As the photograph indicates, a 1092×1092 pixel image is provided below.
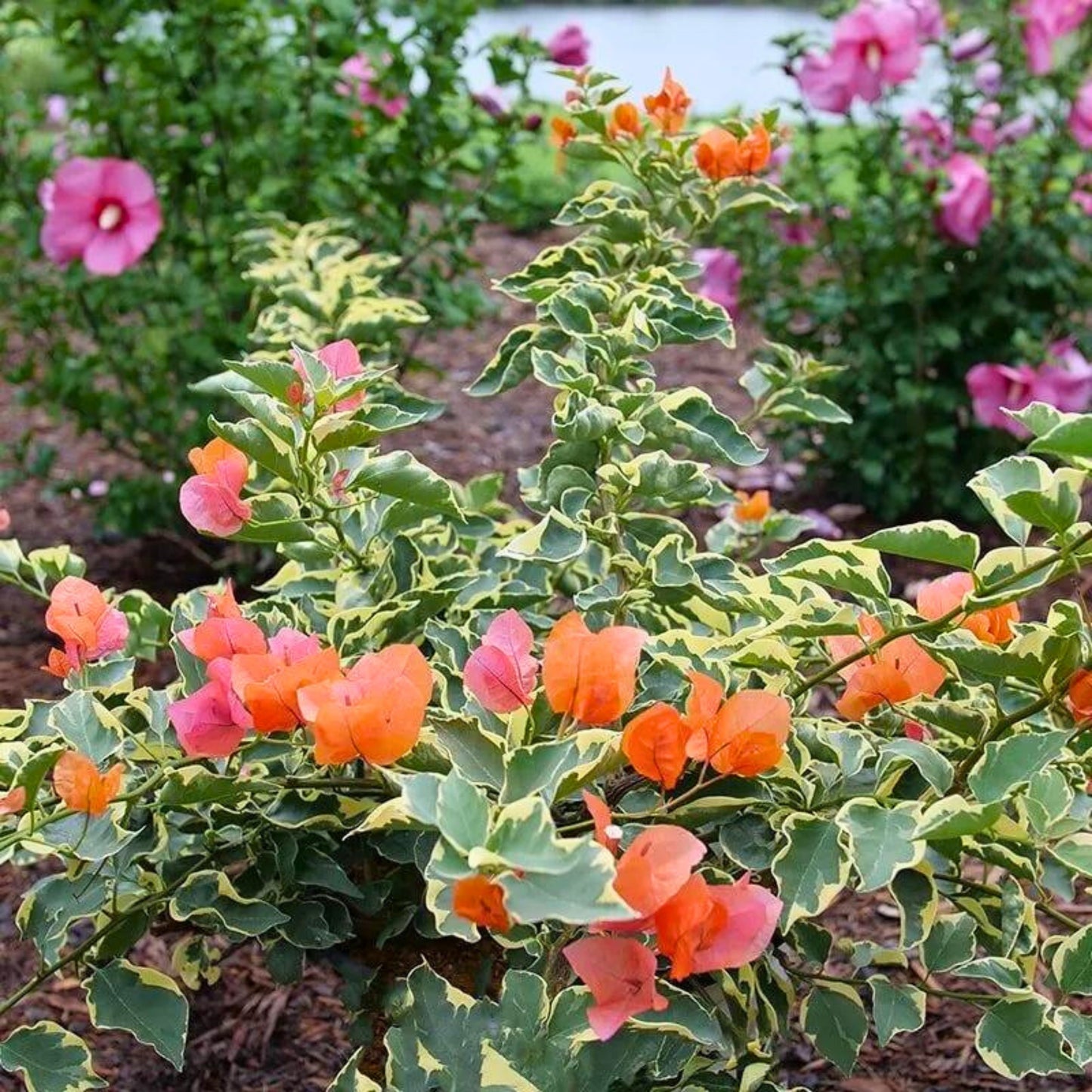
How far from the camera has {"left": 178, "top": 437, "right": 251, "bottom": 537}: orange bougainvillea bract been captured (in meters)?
1.13

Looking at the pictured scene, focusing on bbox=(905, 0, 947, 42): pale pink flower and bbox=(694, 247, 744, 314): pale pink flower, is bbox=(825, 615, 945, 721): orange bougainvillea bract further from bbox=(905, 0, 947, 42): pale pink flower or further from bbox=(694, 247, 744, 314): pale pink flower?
bbox=(694, 247, 744, 314): pale pink flower

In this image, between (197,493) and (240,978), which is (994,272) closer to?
(240,978)

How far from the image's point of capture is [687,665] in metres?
1.14

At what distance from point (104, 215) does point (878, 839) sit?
6.76 feet

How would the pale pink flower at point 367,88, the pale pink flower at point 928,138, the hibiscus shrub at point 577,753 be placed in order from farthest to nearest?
the pale pink flower at point 928,138 → the pale pink flower at point 367,88 → the hibiscus shrub at point 577,753

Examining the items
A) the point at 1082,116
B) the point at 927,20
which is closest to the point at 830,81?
the point at 927,20

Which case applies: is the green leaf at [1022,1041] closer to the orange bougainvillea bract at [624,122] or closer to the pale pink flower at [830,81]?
the orange bougainvillea bract at [624,122]

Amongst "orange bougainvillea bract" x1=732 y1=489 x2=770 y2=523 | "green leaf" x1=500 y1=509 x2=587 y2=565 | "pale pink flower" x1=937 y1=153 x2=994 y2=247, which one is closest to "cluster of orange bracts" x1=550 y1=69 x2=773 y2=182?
"orange bougainvillea bract" x1=732 y1=489 x2=770 y2=523

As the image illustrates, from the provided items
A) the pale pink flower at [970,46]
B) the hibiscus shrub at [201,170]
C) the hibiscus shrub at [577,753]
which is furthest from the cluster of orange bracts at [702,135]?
the pale pink flower at [970,46]

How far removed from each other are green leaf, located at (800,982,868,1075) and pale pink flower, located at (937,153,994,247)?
6.65ft

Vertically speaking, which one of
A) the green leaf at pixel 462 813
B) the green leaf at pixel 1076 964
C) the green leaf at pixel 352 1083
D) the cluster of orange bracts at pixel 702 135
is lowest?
the green leaf at pixel 1076 964

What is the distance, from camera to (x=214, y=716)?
1.03 meters

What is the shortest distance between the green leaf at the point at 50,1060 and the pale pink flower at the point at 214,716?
29 cm

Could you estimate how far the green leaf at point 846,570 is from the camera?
1047mm
